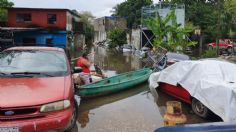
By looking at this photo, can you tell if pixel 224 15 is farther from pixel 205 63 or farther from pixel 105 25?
pixel 105 25

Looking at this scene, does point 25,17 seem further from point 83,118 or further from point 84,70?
point 83,118

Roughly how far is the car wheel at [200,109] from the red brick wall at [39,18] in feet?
101

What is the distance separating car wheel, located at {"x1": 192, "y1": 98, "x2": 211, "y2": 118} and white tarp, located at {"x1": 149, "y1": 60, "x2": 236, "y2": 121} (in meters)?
0.28

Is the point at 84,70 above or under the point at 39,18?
under

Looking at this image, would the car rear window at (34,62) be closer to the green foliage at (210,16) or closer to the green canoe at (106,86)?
the green canoe at (106,86)

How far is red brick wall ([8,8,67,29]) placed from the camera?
1437 inches

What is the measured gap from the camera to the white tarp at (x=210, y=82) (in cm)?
710

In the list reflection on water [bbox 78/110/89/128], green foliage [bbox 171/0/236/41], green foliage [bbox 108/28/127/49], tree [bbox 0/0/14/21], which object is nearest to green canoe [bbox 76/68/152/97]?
reflection on water [bbox 78/110/89/128]

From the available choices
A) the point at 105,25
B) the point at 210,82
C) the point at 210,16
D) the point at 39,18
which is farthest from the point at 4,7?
the point at 105,25

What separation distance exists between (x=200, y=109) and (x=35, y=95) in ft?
15.7

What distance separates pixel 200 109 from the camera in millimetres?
8289

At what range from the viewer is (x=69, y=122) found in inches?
218

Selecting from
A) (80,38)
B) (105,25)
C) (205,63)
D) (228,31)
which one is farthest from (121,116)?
(105,25)

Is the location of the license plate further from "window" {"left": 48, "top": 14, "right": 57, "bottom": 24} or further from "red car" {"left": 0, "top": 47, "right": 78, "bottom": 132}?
"window" {"left": 48, "top": 14, "right": 57, "bottom": 24}
